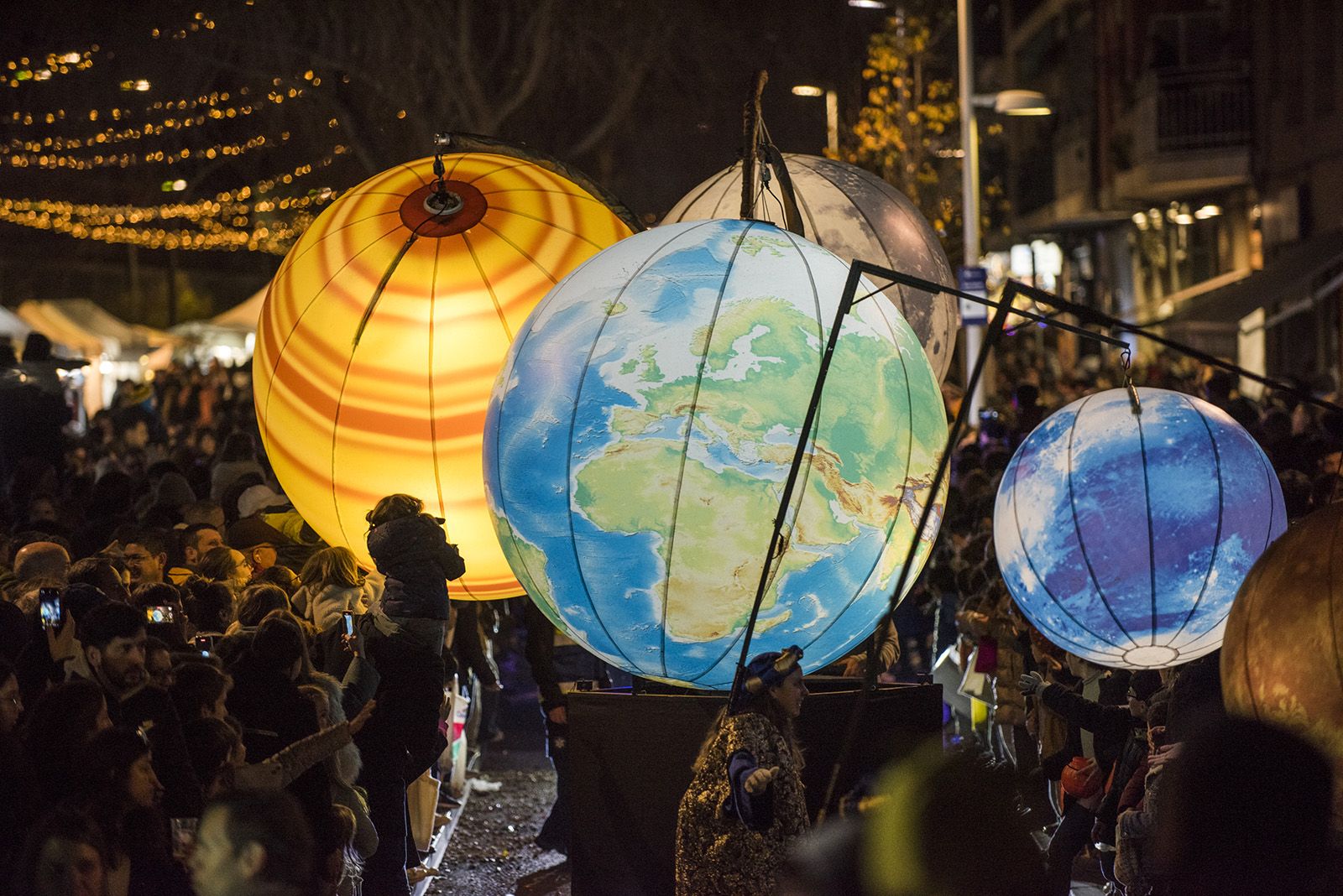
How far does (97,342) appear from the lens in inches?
1208

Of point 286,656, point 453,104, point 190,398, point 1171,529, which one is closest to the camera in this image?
point 1171,529

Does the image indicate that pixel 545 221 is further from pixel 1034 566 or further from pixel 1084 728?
pixel 1084 728

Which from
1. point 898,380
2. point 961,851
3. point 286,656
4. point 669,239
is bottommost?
point 286,656

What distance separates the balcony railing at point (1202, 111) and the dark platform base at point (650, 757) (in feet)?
74.6

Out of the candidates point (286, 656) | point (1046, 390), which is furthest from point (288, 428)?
point (1046, 390)

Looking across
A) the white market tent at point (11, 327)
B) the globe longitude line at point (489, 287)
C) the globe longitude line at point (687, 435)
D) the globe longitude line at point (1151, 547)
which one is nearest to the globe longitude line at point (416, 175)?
the globe longitude line at point (489, 287)

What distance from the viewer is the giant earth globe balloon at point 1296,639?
306cm

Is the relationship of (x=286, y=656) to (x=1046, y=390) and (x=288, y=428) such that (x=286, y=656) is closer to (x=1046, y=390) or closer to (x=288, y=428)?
(x=288, y=428)

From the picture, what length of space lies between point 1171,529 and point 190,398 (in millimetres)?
17836

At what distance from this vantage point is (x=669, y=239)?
4.88m

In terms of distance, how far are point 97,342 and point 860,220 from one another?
86.1 feet

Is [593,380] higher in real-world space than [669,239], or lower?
lower

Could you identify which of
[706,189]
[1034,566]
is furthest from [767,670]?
[706,189]

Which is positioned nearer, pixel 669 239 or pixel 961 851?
pixel 961 851
